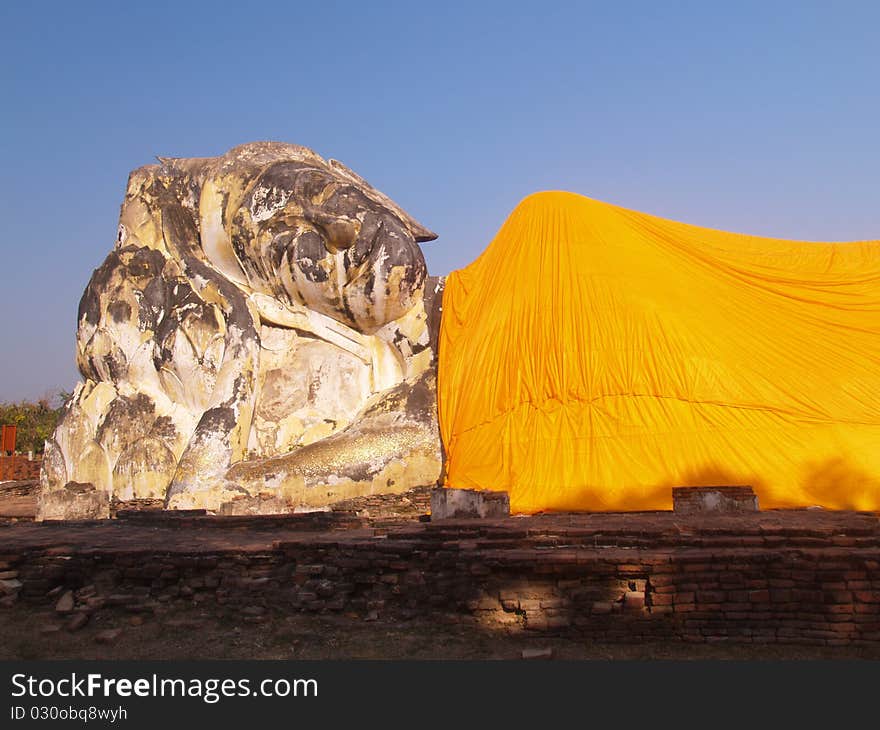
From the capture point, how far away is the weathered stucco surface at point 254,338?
1189 centimetres

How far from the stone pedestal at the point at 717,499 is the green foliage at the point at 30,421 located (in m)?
24.1

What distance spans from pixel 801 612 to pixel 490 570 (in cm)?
178

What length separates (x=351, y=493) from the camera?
11031mm

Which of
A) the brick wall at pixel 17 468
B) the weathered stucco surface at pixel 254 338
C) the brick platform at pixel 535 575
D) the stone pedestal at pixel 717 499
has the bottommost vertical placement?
the brick platform at pixel 535 575

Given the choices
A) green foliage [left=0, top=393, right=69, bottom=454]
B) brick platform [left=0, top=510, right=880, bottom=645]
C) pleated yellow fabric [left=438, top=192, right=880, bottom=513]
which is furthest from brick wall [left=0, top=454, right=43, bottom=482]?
brick platform [left=0, top=510, right=880, bottom=645]

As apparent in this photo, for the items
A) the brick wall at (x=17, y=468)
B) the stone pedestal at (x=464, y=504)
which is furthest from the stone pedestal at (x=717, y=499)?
the brick wall at (x=17, y=468)

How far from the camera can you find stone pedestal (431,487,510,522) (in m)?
8.81

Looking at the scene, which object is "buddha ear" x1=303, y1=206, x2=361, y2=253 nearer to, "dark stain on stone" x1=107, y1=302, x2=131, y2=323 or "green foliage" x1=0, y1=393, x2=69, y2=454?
"dark stain on stone" x1=107, y1=302, x2=131, y2=323

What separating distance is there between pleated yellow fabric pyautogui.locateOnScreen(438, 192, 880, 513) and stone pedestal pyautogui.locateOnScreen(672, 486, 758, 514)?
2.44ft

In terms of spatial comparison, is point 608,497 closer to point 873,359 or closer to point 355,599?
point 873,359

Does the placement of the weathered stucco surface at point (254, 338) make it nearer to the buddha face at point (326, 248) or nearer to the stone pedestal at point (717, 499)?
the buddha face at point (326, 248)

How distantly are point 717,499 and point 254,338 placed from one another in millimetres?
6358

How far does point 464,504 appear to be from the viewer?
8844mm

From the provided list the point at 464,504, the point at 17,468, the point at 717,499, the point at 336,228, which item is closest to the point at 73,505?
the point at 336,228
